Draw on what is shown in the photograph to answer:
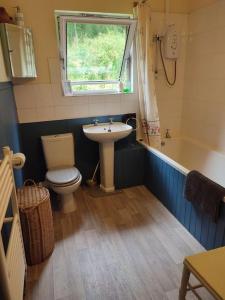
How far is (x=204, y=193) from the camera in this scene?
1.67 m

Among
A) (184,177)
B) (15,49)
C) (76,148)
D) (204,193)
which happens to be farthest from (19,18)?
(204,193)

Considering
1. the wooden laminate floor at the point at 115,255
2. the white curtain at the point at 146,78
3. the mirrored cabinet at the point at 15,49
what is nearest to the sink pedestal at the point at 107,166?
the wooden laminate floor at the point at 115,255

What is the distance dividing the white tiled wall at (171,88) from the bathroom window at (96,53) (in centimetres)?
40

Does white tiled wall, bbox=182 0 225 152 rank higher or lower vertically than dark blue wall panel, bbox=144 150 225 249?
higher

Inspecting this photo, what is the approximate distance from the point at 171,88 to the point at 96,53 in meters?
1.10

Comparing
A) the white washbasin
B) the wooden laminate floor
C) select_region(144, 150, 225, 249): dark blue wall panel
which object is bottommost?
the wooden laminate floor

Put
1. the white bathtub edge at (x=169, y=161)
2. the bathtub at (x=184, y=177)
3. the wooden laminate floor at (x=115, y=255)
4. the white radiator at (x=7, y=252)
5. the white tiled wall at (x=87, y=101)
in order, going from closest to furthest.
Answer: the white radiator at (x=7, y=252), the wooden laminate floor at (x=115, y=255), the bathtub at (x=184, y=177), the white bathtub edge at (x=169, y=161), the white tiled wall at (x=87, y=101)

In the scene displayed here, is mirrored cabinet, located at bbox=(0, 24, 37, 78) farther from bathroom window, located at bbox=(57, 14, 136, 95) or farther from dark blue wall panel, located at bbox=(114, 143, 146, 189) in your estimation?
dark blue wall panel, located at bbox=(114, 143, 146, 189)

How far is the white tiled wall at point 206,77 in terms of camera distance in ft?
7.91

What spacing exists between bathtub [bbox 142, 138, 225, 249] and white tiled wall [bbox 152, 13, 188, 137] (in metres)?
0.27

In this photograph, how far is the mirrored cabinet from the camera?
5.94 ft

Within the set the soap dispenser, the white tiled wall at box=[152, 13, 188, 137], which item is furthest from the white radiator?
the white tiled wall at box=[152, 13, 188, 137]

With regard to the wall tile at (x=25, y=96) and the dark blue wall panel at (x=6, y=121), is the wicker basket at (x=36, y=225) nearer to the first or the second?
the dark blue wall panel at (x=6, y=121)

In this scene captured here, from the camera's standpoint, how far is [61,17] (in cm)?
222
